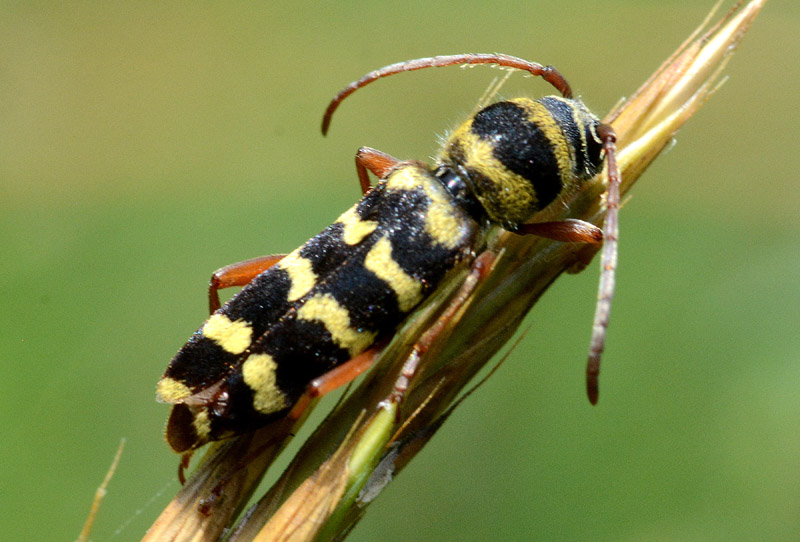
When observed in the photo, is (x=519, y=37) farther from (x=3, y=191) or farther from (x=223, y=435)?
(x=223, y=435)

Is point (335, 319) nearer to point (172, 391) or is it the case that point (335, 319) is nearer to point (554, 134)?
point (172, 391)

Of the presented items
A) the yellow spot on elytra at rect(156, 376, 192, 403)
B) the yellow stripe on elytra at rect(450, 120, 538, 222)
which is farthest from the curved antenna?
the yellow spot on elytra at rect(156, 376, 192, 403)

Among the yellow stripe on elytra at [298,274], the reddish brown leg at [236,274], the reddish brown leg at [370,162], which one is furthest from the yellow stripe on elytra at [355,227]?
the reddish brown leg at [370,162]

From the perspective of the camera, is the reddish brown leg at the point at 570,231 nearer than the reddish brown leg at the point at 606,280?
No

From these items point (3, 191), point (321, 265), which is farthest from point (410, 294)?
point (3, 191)

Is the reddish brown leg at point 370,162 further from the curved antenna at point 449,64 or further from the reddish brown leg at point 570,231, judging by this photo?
the reddish brown leg at point 570,231

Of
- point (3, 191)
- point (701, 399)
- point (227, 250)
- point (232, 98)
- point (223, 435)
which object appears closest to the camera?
point (223, 435)
